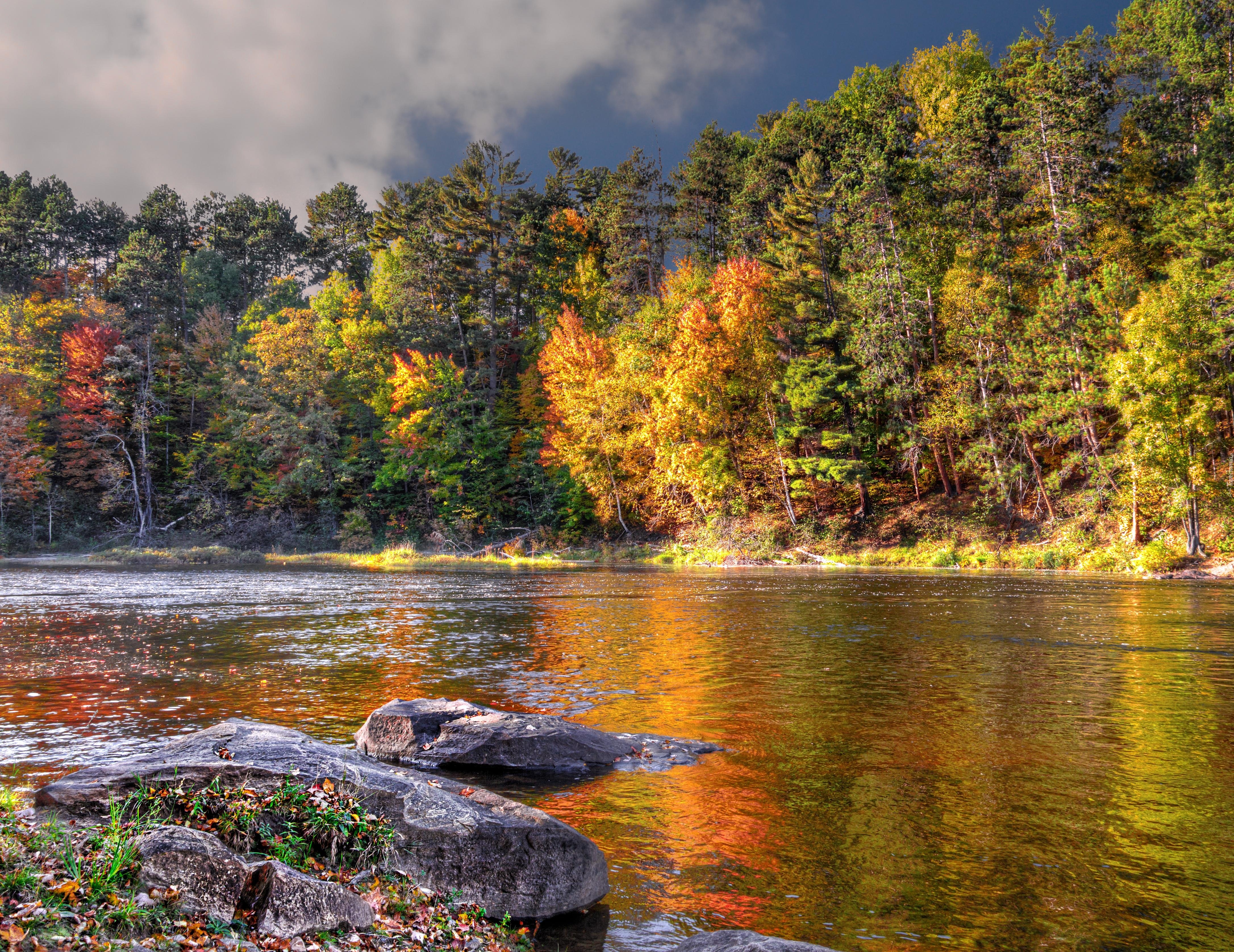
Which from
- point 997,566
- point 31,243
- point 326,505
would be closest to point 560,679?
point 997,566

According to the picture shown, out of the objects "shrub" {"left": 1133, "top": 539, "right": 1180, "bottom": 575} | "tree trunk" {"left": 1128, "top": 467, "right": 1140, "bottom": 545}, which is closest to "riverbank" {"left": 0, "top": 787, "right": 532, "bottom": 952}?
"shrub" {"left": 1133, "top": 539, "right": 1180, "bottom": 575}

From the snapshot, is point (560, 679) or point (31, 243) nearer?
point (560, 679)

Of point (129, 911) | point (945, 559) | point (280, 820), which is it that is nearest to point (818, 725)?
point (280, 820)

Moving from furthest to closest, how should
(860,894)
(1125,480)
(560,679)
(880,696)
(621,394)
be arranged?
(621,394), (1125,480), (560,679), (880,696), (860,894)

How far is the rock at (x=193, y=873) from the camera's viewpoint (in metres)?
3.76

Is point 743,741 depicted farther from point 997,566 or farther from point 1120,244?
point 1120,244

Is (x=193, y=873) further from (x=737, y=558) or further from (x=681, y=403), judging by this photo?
(x=681, y=403)

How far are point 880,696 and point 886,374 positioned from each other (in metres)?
30.6

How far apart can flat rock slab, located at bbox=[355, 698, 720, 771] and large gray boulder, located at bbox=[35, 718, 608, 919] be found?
252cm

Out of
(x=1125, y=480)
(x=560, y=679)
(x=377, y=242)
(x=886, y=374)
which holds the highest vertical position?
(x=377, y=242)

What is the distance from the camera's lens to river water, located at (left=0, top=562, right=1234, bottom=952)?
16.4 feet

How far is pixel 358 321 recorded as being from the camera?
61.4 metres

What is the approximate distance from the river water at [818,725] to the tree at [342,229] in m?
65.3

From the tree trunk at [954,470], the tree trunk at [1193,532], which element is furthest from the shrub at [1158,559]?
the tree trunk at [954,470]
